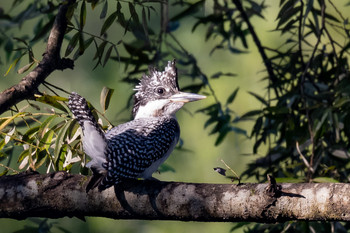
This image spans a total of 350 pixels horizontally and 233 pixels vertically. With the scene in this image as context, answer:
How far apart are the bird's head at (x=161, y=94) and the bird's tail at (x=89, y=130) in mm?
652

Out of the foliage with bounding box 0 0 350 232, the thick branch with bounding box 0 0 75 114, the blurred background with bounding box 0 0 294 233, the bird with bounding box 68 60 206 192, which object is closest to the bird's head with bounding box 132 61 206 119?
the bird with bounding box 68 60 206 192

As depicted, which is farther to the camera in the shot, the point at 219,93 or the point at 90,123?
the point at 219,93

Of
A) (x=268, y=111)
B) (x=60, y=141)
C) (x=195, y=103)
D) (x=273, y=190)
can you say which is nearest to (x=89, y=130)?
(x=60, y=141)

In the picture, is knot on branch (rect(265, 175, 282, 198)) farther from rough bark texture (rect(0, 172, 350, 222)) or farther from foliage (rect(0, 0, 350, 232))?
foliage (rect(0, 0, 350, 232))

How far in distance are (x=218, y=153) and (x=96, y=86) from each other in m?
1.52

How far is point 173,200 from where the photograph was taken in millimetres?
1862

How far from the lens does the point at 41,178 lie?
6.47 ft

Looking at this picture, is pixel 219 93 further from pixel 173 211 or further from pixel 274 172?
pixel 173 211

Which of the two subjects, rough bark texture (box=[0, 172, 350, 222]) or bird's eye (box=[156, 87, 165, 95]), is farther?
bird's eye (box=[156, 87, 165, 95])

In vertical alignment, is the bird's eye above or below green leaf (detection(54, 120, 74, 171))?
above

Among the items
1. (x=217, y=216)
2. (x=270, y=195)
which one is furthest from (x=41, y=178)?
(x=270, y=195)

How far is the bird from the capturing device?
2.08 metres

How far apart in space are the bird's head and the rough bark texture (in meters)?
0.75

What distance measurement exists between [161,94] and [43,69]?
2.20ft
